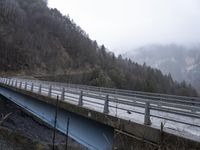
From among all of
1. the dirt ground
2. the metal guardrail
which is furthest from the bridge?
the dirt ground

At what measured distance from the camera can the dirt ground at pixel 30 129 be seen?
28.2 m

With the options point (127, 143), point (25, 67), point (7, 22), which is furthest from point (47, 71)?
point (127, 143)

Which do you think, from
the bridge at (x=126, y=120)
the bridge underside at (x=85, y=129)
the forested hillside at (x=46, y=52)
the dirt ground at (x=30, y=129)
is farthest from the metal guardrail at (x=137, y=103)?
the forested hillside at (x=46, y=52)

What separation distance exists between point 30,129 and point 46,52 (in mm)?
75528

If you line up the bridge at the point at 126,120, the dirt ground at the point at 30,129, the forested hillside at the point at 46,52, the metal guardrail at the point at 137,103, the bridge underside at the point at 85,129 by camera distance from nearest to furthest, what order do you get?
the bridge at the point at 126,120, the metal guardrail at the point at 137,103, the bridge underside at the point at 85,129, the dirt ground at the point at 30,129, the forested hillside at the point at 46,52

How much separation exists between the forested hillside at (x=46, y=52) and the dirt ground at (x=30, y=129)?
44.9m

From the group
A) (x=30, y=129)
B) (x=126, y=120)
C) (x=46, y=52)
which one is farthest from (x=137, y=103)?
(x=46, y=52)

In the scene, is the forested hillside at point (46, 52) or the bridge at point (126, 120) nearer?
the bridge at point (126, 120)

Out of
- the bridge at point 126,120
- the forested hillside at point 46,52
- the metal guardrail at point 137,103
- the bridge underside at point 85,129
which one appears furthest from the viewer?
the forested hillside at point 46,52

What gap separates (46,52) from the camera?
107 m

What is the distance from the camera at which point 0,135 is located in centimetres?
2405

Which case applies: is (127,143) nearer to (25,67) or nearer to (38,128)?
(38,128)

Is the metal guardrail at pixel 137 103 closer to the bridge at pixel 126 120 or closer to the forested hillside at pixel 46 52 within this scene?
the bridge at pixel 126 120

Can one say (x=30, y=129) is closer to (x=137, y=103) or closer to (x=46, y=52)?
(x=137, y=103)
